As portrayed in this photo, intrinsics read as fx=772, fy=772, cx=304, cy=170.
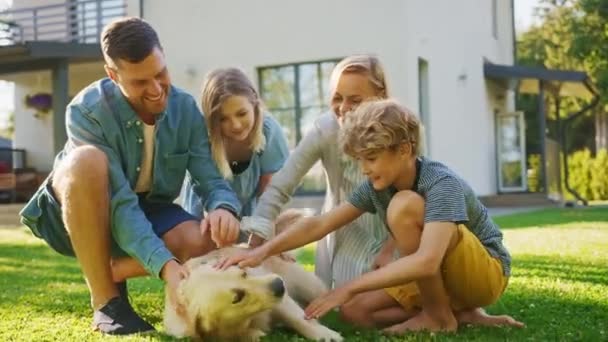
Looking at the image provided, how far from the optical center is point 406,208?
288 cm

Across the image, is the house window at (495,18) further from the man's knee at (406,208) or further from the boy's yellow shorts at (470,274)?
the man's knee at (406,208)

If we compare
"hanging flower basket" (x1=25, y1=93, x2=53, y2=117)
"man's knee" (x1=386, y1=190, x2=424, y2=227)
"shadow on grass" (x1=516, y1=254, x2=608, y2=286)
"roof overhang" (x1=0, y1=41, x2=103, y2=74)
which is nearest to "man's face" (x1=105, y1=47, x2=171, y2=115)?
"man's knee" (x1=386, y1=190, x2=424, y2=227)

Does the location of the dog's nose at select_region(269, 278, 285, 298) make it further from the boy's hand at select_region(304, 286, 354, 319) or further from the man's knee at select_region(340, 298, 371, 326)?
the man's knee at select_region(340, 298, 371, 326)

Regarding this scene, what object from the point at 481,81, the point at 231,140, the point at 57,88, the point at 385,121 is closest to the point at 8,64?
the point at 57,88

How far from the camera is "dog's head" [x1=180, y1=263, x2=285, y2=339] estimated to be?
2.71 m

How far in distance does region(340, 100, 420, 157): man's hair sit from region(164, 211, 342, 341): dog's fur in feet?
1.91

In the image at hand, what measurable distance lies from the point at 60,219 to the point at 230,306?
3.75 ft

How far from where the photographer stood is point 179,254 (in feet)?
11.2

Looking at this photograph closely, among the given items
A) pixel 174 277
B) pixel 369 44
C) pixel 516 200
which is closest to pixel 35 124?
pixel 369 44

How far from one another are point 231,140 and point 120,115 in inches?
Result: 25.8

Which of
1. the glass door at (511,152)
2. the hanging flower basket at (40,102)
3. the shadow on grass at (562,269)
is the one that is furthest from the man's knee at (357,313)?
the hanging flower basket at (40,102)

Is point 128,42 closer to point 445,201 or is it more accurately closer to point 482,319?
point 445,201

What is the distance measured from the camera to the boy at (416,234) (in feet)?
9.24

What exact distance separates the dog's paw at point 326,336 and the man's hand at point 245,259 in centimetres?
36
